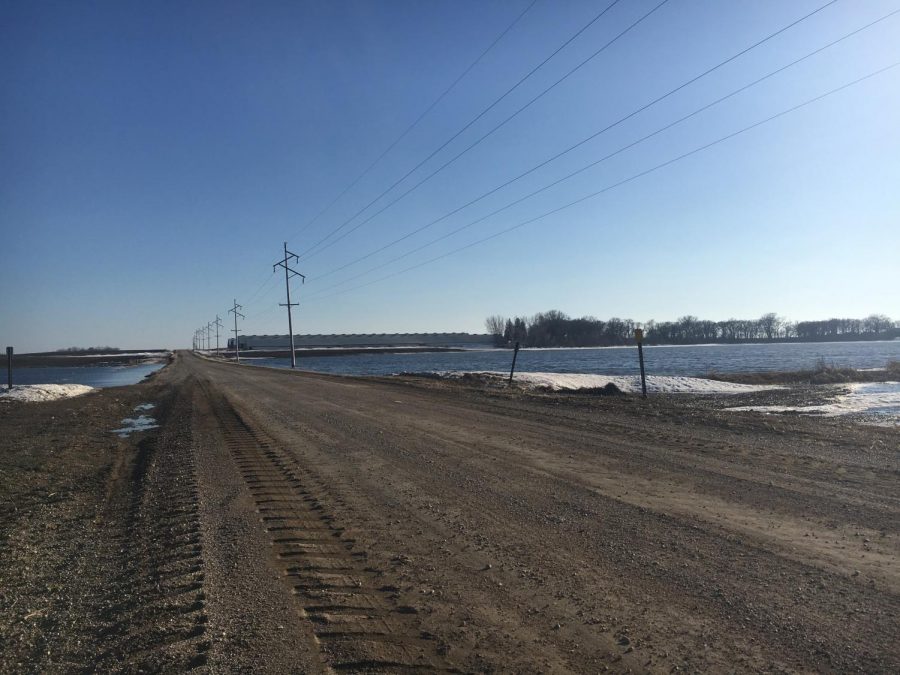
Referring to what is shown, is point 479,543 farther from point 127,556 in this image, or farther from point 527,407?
point 527,407

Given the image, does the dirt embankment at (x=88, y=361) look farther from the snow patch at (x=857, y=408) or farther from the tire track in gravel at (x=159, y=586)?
the tire track in gravel at (x=159, y=586)

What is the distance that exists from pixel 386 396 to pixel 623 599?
59.9 ft

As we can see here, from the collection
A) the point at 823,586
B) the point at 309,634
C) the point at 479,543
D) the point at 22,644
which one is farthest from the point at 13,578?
the point at 823,586

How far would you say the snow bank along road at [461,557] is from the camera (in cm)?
359

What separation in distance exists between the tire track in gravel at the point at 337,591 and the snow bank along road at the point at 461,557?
22 millimetres

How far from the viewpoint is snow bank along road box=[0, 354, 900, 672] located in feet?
11.8

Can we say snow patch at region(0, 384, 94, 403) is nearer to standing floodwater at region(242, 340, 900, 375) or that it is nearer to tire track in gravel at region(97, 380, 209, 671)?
tire track in gravel at region(97, 380, 209, 671)

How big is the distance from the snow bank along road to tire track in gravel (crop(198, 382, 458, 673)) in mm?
22

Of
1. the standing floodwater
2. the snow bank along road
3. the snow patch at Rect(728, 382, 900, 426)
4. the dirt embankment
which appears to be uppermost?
the dirt embankment

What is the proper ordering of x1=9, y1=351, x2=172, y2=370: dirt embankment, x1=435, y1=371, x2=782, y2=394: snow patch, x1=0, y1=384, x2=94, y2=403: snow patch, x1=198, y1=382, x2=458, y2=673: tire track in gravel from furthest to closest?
x1=9, y1=351, x2=172, y2=370: dirt embankment, x1=435, y1=371, x2=782, y2=394: snow patch, x1=0, y1=384, x2=94, y2=403: snow patch, x1=198, y1=382, x2=458, y2=673: tire track in gravel

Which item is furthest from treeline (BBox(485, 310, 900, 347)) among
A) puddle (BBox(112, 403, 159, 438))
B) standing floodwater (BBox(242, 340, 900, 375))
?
puddle (BBox(112, 403, 159, 438))

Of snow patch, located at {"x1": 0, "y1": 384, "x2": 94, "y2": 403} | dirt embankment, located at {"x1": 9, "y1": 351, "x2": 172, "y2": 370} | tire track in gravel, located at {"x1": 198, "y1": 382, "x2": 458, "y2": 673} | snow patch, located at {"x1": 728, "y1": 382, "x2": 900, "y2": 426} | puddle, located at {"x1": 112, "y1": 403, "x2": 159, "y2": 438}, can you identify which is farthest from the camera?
dirt embankment, located at {"x1": 9, "y1": 351, "x2": 172, "y2": 370}

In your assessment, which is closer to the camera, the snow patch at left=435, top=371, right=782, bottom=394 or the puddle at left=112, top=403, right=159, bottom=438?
the puddle at left=112, top=403, right=159, bottom=438

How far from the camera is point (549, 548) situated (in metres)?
5.32
